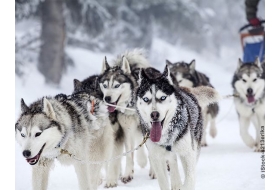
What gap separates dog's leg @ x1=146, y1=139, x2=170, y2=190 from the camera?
10.3 ft

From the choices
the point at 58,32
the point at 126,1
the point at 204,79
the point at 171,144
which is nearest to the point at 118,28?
the point at 126,1

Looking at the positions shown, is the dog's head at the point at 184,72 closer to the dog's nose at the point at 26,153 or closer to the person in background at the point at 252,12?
the person in background at the point at 252,12

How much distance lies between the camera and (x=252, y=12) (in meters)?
4.64

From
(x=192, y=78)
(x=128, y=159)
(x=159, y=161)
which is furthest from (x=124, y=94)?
(x=192, y=78)

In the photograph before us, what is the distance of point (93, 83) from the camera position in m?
4.20

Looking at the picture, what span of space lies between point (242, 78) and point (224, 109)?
3.84 ft

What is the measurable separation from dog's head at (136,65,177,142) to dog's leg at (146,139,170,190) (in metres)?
0.09

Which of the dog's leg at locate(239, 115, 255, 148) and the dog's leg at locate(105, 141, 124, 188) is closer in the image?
the dog's leg at locate(105, 141, 124, 188)

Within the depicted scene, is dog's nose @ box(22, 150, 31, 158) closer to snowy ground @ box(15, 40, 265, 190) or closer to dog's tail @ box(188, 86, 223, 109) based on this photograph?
snowy ground @ box(15, 40, 265, 190)

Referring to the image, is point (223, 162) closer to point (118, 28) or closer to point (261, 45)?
point (261, 45)

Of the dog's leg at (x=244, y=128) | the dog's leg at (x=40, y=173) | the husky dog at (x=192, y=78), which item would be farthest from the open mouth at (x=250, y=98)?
the dog's leg at (x=40, y=173)

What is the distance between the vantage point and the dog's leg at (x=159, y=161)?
3133 mm

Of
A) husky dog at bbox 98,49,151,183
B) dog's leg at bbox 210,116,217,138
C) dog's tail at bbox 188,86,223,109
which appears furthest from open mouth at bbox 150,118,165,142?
dog's leg at bbox 210,116,217,138

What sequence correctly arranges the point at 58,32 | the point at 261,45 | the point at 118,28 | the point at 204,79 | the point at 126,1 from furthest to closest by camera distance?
the point at 118,28 → the point at 126,1 → the point at 58,32 → the point at 204,79 → the point at 261,45
